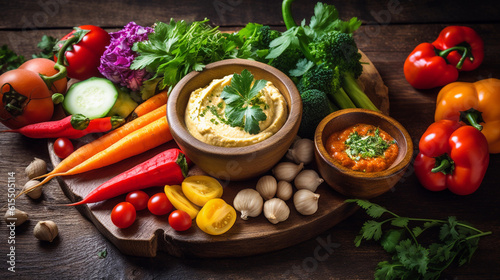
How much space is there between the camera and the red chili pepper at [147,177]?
10.0ft

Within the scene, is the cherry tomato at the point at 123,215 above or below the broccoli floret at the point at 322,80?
below

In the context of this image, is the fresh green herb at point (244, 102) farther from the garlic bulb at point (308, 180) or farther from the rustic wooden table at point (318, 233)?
the rustic wooden table at point (318, 233)

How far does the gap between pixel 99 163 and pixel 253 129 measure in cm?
139

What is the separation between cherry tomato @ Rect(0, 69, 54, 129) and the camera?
344 centimetres

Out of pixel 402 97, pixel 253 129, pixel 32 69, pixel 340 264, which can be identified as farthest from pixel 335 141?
pixel 32 69

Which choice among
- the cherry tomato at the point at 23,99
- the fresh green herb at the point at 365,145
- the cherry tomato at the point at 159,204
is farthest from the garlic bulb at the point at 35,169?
the fresh green herb at the point at 365,145

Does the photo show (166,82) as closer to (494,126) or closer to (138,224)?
(138,224)

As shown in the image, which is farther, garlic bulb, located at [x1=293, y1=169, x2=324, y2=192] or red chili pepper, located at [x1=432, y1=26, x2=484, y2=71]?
red chili pepper, located at [x1=432, y1=26, x2=484, y2=71]

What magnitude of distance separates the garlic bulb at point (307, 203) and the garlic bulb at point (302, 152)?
1.19ft

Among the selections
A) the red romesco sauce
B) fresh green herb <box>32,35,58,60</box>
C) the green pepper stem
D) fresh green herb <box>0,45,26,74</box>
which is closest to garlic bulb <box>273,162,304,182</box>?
the red romesco sauce

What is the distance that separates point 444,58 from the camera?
13.4ft

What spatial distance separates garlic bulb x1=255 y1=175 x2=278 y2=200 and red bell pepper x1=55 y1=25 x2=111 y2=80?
2165 millimetres

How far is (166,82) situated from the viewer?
3504mm

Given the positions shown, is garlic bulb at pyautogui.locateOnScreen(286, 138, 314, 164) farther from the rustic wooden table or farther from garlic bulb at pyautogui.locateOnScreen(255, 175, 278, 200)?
the rustic wooden table
